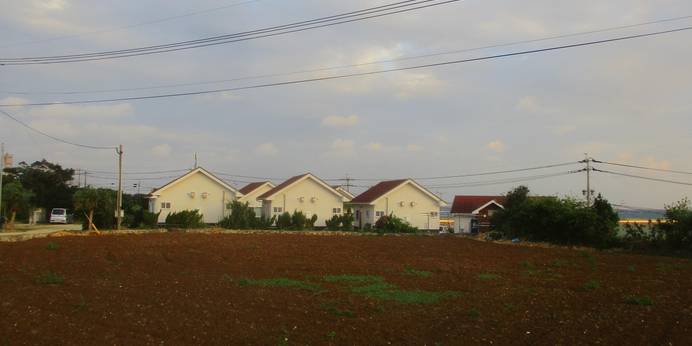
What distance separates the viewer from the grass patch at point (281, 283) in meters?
13.7

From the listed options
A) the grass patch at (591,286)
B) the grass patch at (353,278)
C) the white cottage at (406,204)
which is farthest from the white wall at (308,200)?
the grass patch at (591,286)

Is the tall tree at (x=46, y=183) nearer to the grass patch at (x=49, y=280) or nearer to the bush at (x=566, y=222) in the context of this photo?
the bush at (x=566, y=222)

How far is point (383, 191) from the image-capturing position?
56.5 metres

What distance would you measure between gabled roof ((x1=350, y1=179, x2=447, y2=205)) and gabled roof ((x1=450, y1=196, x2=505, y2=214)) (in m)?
5.98

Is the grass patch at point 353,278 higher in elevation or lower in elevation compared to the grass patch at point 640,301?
lower

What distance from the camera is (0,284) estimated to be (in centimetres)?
1311

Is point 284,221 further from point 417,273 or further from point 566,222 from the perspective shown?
point 417,273

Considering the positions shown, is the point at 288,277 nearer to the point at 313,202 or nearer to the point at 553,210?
the point at 553,210

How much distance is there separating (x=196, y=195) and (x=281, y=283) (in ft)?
128

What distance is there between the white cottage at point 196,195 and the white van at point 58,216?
1364cm

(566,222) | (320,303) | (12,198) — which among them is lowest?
(320,303)

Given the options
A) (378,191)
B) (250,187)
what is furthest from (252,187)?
(378,191)

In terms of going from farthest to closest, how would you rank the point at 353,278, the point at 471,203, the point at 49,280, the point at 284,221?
the point at 471,203 < the point at 284,221 < the point at 353,278 < the point at 49,280

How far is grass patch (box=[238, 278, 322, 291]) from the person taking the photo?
1372 centimetres
